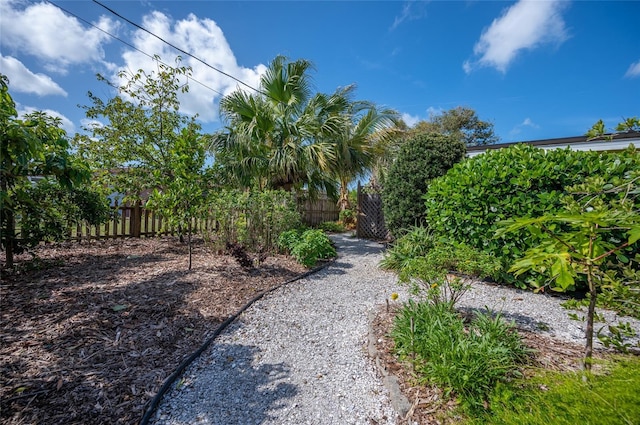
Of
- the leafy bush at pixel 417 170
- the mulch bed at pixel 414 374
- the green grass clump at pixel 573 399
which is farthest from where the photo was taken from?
the leafy bush at pixel 417 170

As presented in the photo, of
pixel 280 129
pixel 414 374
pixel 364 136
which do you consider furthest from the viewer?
pixel 364 136

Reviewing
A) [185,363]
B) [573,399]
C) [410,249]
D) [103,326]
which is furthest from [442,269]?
[103,326]

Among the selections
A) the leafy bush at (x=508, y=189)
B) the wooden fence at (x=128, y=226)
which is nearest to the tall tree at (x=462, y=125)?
the wooden fence at (x=128, y=226)

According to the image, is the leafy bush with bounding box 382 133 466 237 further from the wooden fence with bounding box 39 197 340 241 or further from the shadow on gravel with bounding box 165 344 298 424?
the shadow on gravel with bounding box 165 344 298 424

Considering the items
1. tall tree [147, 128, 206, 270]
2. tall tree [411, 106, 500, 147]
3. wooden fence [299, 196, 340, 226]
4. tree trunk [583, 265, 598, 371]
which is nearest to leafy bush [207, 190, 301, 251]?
tall tree [147, 128, 206, 270]

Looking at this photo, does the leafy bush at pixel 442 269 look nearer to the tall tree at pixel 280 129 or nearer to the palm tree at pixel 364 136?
the tall tree at pixel 280 129

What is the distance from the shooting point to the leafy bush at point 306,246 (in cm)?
468

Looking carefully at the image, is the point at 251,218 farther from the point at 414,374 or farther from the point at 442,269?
the point at 414,374

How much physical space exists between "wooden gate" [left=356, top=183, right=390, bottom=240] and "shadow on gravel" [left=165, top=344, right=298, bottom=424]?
6.86 m

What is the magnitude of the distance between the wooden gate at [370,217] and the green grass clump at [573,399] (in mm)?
6924

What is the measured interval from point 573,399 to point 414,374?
0.87 m

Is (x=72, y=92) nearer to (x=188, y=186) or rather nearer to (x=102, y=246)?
(x=102, y=246)

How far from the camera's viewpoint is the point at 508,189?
360 centimetres

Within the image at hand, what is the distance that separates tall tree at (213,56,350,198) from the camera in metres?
6.54
